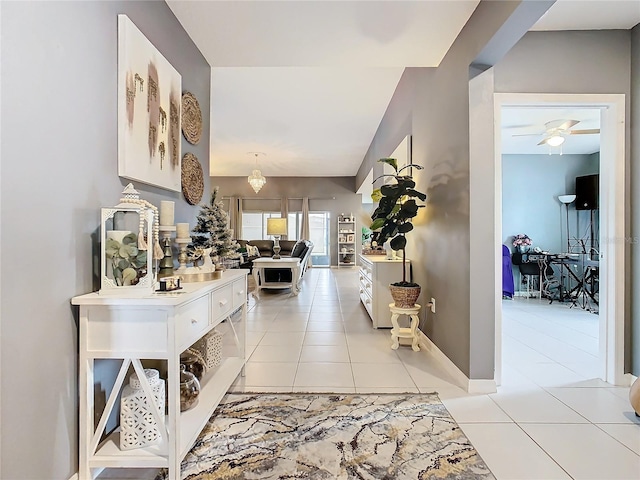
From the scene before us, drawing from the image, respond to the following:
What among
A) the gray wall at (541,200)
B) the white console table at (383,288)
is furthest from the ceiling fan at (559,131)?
the white console table at (383,288)

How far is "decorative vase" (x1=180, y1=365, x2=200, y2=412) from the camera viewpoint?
5.68 feet

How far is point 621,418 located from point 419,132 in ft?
9.09

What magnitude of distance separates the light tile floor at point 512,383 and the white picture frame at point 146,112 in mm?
1604

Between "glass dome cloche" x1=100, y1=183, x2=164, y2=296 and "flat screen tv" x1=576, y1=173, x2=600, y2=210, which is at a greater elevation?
"flat screen tv" x1=576, y1=173, x2=600, y2=210

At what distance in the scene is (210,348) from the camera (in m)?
2.19

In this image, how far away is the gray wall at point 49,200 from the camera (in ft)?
3.50

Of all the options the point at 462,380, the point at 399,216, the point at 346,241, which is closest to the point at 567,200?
the point at 399,216

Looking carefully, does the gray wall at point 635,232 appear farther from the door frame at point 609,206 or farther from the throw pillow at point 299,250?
the throw pillow at point 299,250

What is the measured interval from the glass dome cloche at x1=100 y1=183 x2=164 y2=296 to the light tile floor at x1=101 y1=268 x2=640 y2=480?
126 cm

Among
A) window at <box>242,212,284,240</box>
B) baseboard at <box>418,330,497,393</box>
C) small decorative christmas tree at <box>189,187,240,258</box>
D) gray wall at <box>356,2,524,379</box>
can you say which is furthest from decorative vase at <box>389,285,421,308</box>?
window at <box>242,212,284,240</box>

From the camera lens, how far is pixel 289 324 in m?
4.02

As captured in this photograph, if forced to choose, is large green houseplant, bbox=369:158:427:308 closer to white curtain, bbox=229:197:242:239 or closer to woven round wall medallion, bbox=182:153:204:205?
woven round wall medallion, bbox=182:153:204:205

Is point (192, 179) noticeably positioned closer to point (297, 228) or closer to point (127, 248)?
point (127, 248)

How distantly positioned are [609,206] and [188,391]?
3.18m
